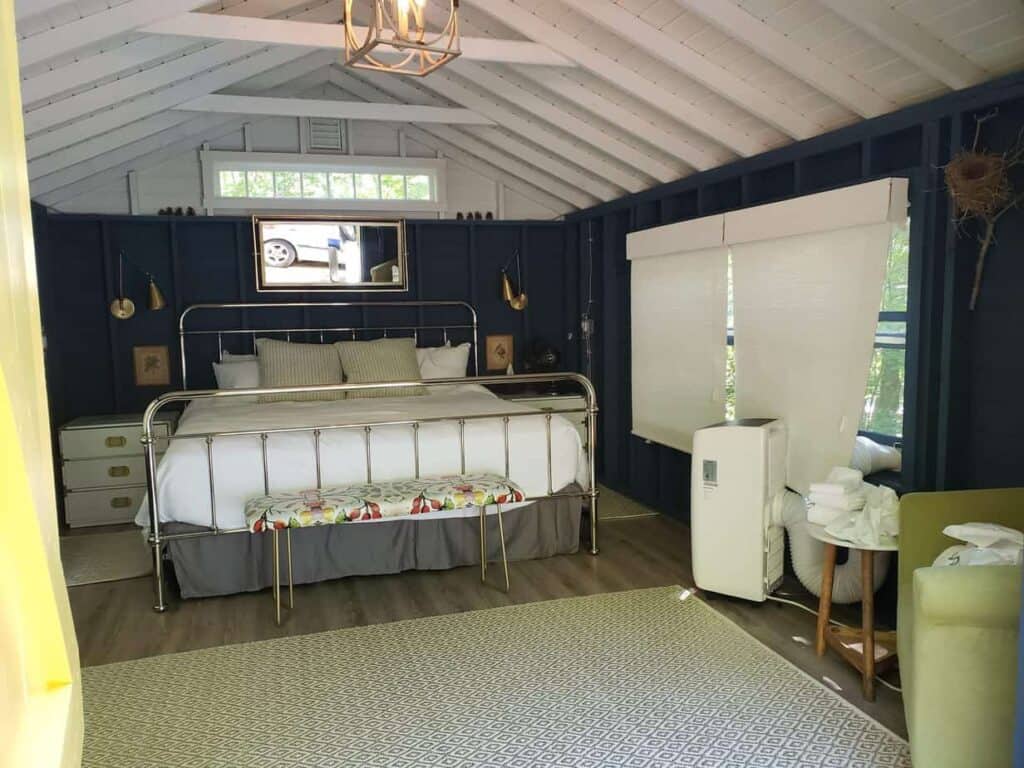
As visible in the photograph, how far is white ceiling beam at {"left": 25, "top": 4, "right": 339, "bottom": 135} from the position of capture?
11.8 ft

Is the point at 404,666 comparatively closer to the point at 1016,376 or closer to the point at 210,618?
the point at 210,618

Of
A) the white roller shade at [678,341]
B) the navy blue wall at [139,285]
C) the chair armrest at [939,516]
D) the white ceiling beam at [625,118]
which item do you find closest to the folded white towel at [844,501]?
the chair armrest at [939,516]

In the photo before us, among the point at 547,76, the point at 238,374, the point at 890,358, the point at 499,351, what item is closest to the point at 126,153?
the point at 238,374

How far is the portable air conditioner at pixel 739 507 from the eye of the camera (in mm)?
3232

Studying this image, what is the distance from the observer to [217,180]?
543cm

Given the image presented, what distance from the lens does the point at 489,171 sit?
19.4 feet

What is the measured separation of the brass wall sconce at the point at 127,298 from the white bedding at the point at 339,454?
1226 mm

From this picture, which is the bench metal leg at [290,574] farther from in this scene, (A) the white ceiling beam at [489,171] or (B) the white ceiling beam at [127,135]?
(A) the white ceiling beam at [489,171]

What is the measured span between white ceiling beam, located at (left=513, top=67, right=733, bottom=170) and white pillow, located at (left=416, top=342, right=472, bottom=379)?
2074 mm

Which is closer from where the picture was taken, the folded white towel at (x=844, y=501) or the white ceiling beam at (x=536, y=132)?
the folded white towel at (x=844, y=501)

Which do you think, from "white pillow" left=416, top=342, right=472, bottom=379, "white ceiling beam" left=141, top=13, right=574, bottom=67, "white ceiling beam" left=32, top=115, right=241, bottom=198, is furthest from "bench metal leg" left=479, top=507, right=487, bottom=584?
"white ceiling beam" left=32, top=115, right=241, bottom=198

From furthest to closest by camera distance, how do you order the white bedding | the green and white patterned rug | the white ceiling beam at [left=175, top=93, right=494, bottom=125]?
the white ceiling beam at [left=175, top=93, right=494, bottom=125]
the white bedding
the green and white patterned rug

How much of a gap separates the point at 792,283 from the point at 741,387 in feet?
2.02

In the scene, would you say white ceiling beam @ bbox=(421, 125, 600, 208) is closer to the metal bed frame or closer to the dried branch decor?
the metal bed frame
